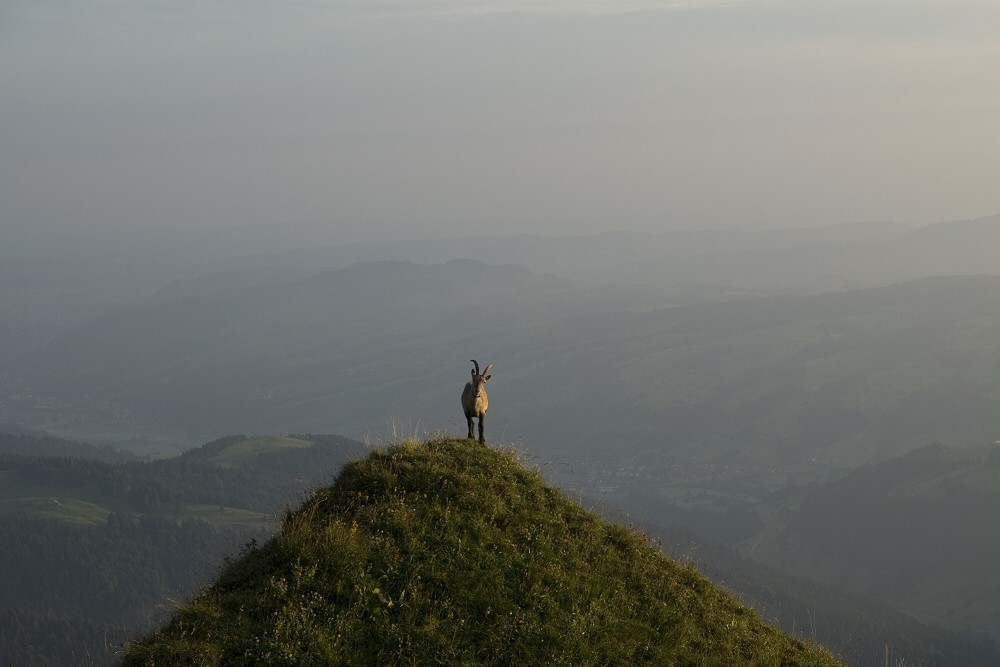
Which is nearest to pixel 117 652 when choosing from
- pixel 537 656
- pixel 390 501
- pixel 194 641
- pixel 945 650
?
pixel 194 641

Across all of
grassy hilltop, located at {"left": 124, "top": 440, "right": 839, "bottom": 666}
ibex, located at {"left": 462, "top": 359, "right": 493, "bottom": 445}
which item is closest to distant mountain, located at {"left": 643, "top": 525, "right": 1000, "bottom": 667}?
ibex, located at {"left": 462, "top": 359, "right": 493, "bottom": 445}

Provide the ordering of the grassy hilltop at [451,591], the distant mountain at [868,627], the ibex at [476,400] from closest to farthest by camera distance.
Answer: the grassy hilltop at [451,591], the ibex at [476,400], the distant mountain at [868,627]

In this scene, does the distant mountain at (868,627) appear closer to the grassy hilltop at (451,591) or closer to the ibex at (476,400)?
the ibex at (476,400)

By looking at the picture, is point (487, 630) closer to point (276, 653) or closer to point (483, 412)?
point (276, 653)

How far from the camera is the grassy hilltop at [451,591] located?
13.6 metres

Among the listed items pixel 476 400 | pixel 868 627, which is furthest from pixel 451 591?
pixel 868 627

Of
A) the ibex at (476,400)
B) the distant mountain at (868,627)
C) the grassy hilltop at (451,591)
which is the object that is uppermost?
the ibex at (476,400)

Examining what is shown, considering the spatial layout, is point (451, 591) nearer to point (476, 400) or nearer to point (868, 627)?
point (476, 400)

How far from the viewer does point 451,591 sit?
15.1 meters

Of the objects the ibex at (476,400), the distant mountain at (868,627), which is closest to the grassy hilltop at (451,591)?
the ibex at (476,400)

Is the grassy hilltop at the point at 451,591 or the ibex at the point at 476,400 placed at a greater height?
the ibex at the point at 476,400

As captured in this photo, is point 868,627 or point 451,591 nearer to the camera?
point 451,591

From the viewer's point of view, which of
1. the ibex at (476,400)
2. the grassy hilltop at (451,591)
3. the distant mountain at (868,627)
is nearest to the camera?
the grassy hilltop at (451,591)

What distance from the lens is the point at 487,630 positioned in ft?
47.3
